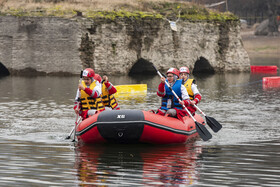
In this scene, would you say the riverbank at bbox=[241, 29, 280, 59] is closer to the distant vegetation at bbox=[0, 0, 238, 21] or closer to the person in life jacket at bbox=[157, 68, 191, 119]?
the distant vegetation at bbox=[0, 0, 238, 21]

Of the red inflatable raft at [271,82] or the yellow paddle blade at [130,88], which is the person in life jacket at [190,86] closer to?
the yellow paddle blade at [130,88]

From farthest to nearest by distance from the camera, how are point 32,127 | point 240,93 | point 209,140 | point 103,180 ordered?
point 240,93 < point 32,127 < point 209,140 < point 103,180

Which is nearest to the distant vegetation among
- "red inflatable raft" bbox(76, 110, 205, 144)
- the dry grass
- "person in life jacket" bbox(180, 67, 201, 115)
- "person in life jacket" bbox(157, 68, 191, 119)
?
the dry grass

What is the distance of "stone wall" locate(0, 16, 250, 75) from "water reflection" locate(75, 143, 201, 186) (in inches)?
892

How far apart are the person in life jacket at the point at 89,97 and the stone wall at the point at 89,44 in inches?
833

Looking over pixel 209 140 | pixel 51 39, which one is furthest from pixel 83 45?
pixel 209 140

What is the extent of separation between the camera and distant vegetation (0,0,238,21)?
3634cm

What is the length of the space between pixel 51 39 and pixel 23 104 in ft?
46.0

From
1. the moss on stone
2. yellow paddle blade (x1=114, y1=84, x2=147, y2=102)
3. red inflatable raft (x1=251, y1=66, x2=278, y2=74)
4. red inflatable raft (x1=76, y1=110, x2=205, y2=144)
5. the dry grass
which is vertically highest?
the dry grass

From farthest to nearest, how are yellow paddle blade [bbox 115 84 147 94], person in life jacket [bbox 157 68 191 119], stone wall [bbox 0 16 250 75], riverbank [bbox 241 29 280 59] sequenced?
riverbank [bbox 241 29 280 59] → stone wall [bbox 0 16 250 75] → yellow paddle blade [bbox 115 84 147 94] → person in life jacket [bbox 157 68 191 119]

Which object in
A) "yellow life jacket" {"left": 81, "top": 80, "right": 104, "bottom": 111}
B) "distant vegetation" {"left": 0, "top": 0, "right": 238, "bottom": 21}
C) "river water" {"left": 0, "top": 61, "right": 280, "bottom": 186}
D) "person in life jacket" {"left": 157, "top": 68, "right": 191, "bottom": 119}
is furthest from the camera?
"distant vegetation" {"left": 0, "top": 0, "right": 238, "bottom": 21}

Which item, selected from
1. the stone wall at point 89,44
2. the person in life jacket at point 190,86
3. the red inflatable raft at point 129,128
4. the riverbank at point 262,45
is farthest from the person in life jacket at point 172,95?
the riverbank at point 262,45

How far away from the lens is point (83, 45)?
3547 centimetres

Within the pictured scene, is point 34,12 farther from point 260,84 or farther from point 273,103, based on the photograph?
point 273,103
